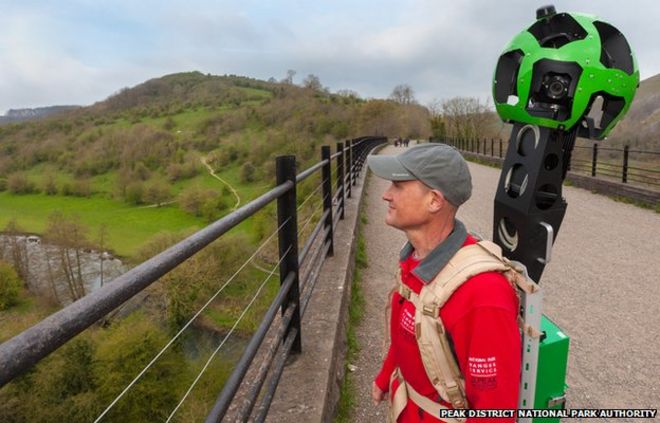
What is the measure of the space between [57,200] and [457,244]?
93.7m

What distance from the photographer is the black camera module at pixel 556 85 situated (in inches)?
77.4

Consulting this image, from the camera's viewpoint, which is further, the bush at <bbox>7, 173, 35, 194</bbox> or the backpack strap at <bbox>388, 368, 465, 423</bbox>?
the bush at <bbox>7, 173, 35, 194</bbox>

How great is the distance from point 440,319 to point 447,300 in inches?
2.3

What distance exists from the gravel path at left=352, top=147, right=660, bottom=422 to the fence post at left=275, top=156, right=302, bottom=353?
2.76 feet

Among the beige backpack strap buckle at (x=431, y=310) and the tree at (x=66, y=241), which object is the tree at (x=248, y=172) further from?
the beige backpack strap buckle at (x=431, y=310)

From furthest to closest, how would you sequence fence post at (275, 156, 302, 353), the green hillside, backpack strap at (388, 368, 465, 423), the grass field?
the green hillside → the grass field → fence post at (275, 156, 302, 353) → backpack strap at (388, 368, 465, 423)

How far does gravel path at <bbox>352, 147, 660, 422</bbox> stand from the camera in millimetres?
3240

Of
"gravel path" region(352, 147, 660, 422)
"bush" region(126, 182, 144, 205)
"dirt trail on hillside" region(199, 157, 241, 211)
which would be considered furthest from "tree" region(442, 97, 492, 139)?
"bush" region(126, 182, 144, 205)

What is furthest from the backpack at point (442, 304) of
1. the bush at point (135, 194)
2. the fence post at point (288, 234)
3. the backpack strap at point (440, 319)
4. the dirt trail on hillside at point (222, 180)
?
the bush at point (135, 194)

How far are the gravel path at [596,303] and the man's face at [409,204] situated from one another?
1.86 meters

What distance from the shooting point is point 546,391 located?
1.67m

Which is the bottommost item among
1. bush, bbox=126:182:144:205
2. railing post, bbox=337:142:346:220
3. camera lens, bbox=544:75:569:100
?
bush, bbox=126:182:144:205

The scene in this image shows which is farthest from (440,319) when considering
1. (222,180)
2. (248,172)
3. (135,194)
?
(135,194)

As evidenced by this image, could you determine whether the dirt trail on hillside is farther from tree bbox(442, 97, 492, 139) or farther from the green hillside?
tree bbox(442, 97, 492, 139)
